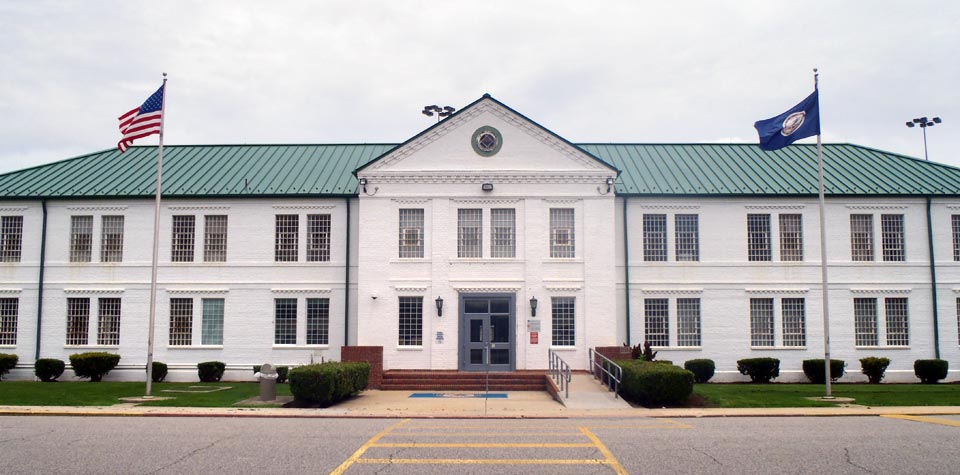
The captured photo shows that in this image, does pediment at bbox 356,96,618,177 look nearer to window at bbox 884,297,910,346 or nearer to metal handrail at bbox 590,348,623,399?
metal handrail at bbox 590,348,623,399

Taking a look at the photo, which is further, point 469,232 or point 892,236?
point 892,236

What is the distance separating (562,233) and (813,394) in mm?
9793

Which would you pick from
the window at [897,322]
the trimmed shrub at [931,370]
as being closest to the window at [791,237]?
the window at [897,322]

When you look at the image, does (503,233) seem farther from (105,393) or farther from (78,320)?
(78,320)

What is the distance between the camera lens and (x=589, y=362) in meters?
26.7

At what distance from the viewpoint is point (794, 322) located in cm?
2897

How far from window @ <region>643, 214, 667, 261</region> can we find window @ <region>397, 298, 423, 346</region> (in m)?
8.84

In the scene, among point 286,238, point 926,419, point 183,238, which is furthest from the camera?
point 183,238

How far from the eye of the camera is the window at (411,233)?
27.8 meters

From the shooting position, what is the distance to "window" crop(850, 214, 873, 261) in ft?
96.3

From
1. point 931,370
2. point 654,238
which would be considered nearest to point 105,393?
point 654,238

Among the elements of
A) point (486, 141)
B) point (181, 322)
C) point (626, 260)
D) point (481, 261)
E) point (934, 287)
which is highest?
point (486, 141)

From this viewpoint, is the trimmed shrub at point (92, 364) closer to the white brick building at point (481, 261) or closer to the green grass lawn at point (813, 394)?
the white brick building at point (481, 261)

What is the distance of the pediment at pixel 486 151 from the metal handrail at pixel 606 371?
6.64m
